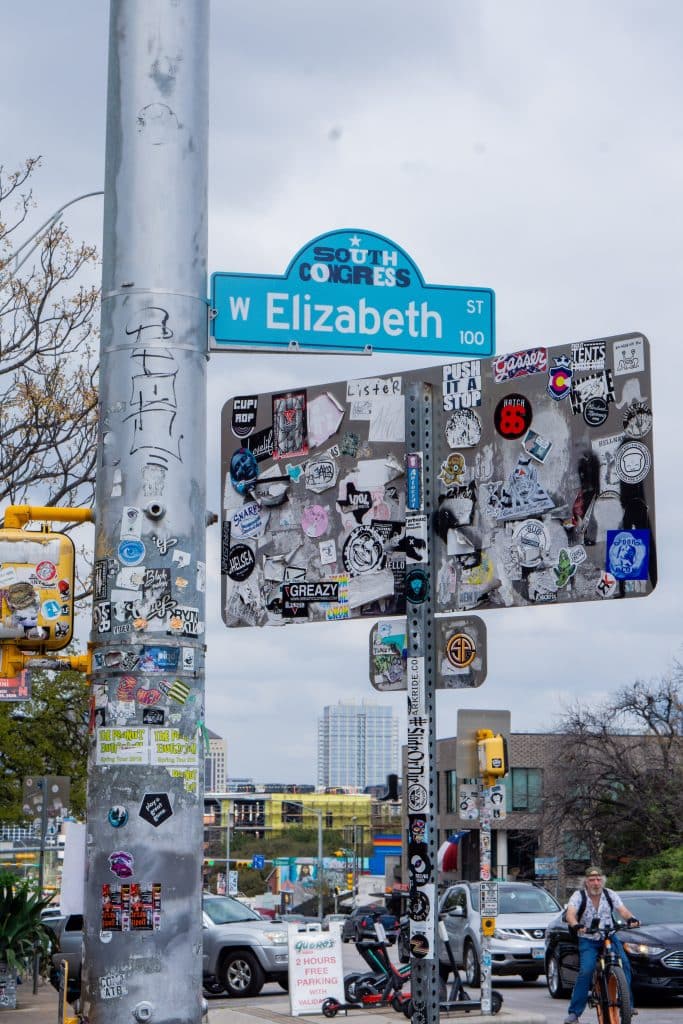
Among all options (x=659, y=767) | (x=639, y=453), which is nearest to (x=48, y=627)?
(x=639, y=453)

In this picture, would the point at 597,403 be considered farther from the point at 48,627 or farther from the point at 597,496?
the point at 48,627

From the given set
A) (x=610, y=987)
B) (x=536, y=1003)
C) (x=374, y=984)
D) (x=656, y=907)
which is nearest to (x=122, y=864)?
(x=610, y=987)

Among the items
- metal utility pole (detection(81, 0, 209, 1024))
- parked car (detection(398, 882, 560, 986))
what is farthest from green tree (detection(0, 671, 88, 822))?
metal utility pole (detection(81, 0, 209, 1024))

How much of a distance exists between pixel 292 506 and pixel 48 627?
3134 millimetres

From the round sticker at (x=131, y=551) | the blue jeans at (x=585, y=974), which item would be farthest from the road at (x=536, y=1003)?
the round sticker at (x=131, y=551)

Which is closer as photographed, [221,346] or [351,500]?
[221,346]

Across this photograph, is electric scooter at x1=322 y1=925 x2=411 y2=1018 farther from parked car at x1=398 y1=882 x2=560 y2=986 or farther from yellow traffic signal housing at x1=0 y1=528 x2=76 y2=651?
yellow traffic signal housing at x1=0 y1=528 x2=76 y2=651

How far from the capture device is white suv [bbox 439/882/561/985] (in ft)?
71.6

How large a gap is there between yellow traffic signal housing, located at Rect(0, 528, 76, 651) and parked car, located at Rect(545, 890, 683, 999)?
12.8m

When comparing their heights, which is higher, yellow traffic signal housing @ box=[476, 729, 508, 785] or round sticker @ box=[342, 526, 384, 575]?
round sticker @ box=[342, 526, 384, 575]

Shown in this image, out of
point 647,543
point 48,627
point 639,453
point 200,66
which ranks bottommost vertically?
point 48,627

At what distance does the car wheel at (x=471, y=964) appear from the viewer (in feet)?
69.3

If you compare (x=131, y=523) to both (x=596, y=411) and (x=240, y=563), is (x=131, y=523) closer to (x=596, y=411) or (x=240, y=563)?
(x=240, y=563)

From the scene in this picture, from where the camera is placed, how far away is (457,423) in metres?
8.19
